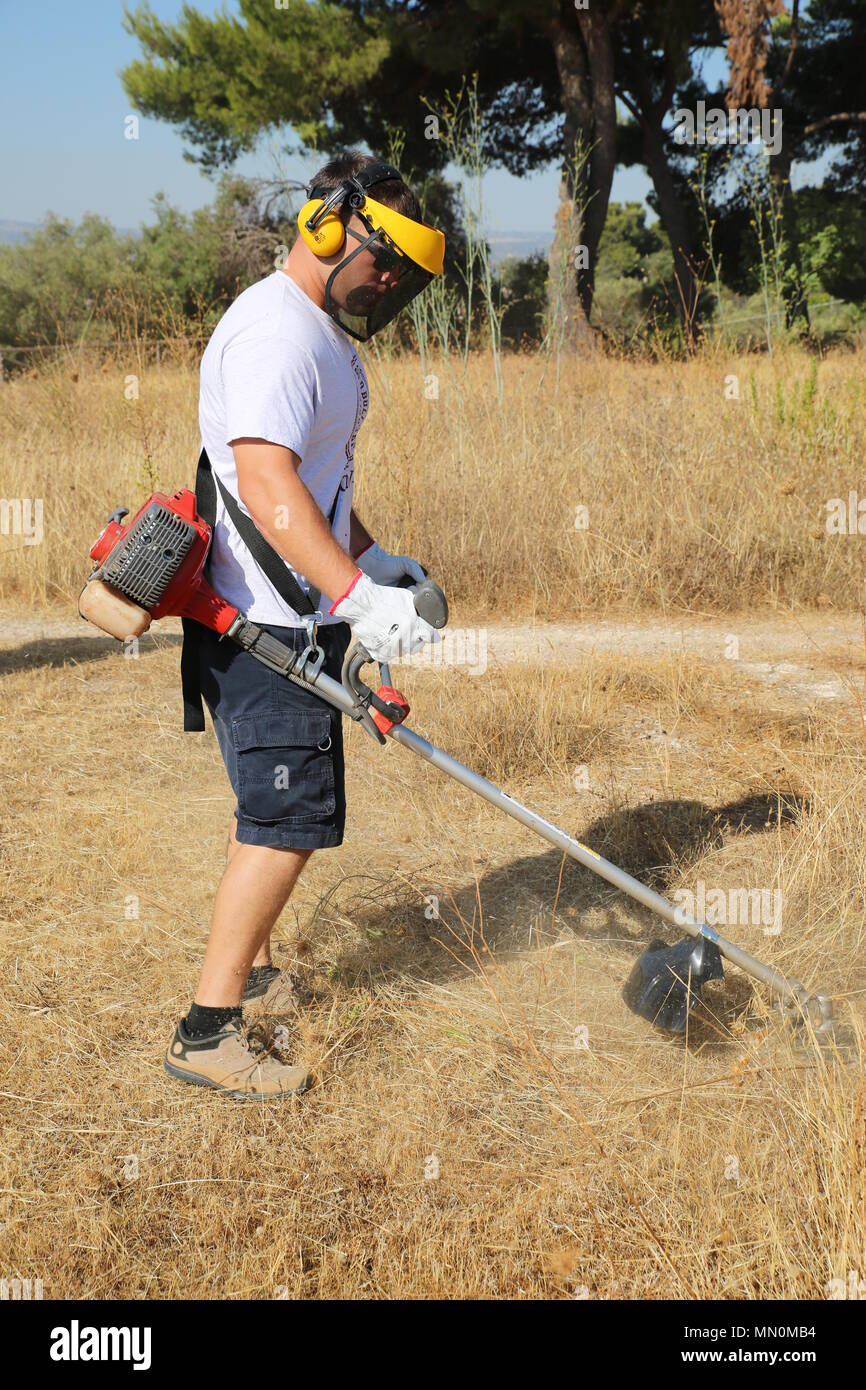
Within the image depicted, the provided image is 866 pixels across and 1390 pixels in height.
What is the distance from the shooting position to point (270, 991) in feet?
9.16

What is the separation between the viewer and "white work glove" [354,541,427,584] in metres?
2.65

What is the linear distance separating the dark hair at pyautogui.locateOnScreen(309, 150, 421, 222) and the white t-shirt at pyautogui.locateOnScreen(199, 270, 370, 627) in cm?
22

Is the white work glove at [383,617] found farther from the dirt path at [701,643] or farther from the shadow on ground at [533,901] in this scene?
the dirt path at [701,643]

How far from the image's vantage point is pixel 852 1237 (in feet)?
6.10

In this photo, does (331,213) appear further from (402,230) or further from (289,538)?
(289,538)

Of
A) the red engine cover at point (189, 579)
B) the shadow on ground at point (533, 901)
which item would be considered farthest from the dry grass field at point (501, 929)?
the red engine cover at point (189, 579)

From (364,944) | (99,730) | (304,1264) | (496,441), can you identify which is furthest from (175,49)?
(304,1264)

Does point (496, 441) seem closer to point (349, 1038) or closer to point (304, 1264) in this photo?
point (349, 1038)

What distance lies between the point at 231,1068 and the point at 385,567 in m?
1.18

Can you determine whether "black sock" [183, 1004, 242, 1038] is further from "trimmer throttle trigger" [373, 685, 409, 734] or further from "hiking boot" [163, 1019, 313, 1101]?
"trimmer throttle trigger" [373, 685, 409, 734]

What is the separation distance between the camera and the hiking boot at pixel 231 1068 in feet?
8.13

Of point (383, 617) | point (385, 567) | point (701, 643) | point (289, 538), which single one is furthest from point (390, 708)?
point (701, 643)

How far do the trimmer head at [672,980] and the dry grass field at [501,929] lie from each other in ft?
0.34
